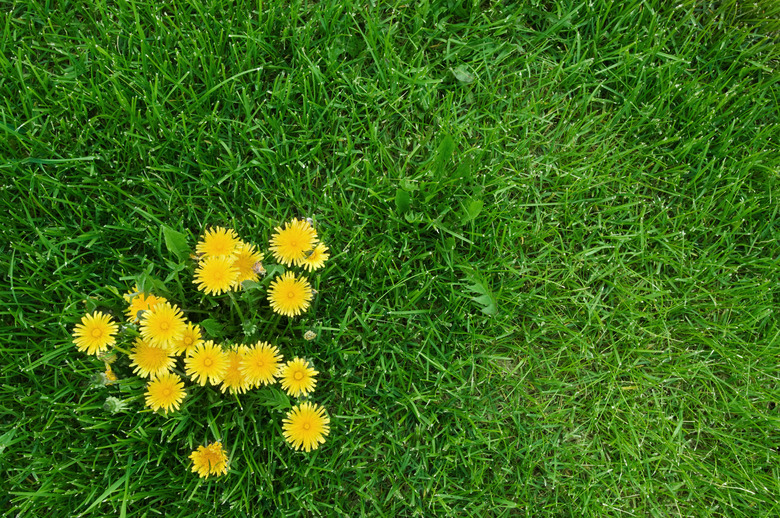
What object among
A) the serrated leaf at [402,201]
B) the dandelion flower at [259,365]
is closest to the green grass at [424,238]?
the serrated leaf at [402,201]

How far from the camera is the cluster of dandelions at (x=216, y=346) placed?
1961 millimetres

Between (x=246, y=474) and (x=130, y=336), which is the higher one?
(x=130, y=336)

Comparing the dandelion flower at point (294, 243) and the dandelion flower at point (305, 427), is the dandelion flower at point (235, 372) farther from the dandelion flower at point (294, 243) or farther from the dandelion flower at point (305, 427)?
the dandelion flower at point (294, 243)

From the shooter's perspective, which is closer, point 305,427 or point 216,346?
point 216,346

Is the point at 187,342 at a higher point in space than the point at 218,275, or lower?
lower

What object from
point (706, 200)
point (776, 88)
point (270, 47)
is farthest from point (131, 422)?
point (776, 88)

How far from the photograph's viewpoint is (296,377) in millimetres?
2064

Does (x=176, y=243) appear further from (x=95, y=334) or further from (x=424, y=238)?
(x=424, y=238)

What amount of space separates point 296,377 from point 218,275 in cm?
47

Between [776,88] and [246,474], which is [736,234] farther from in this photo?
[246,474]

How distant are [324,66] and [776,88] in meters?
2.20

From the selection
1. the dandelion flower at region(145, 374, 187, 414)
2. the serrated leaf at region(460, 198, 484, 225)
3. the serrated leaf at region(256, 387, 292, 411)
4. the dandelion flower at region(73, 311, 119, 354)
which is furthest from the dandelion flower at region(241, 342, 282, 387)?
the serrated leaf at region(460, 198, 484, 225)

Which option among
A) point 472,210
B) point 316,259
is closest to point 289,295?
point 316,259

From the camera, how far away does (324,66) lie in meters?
2.54
